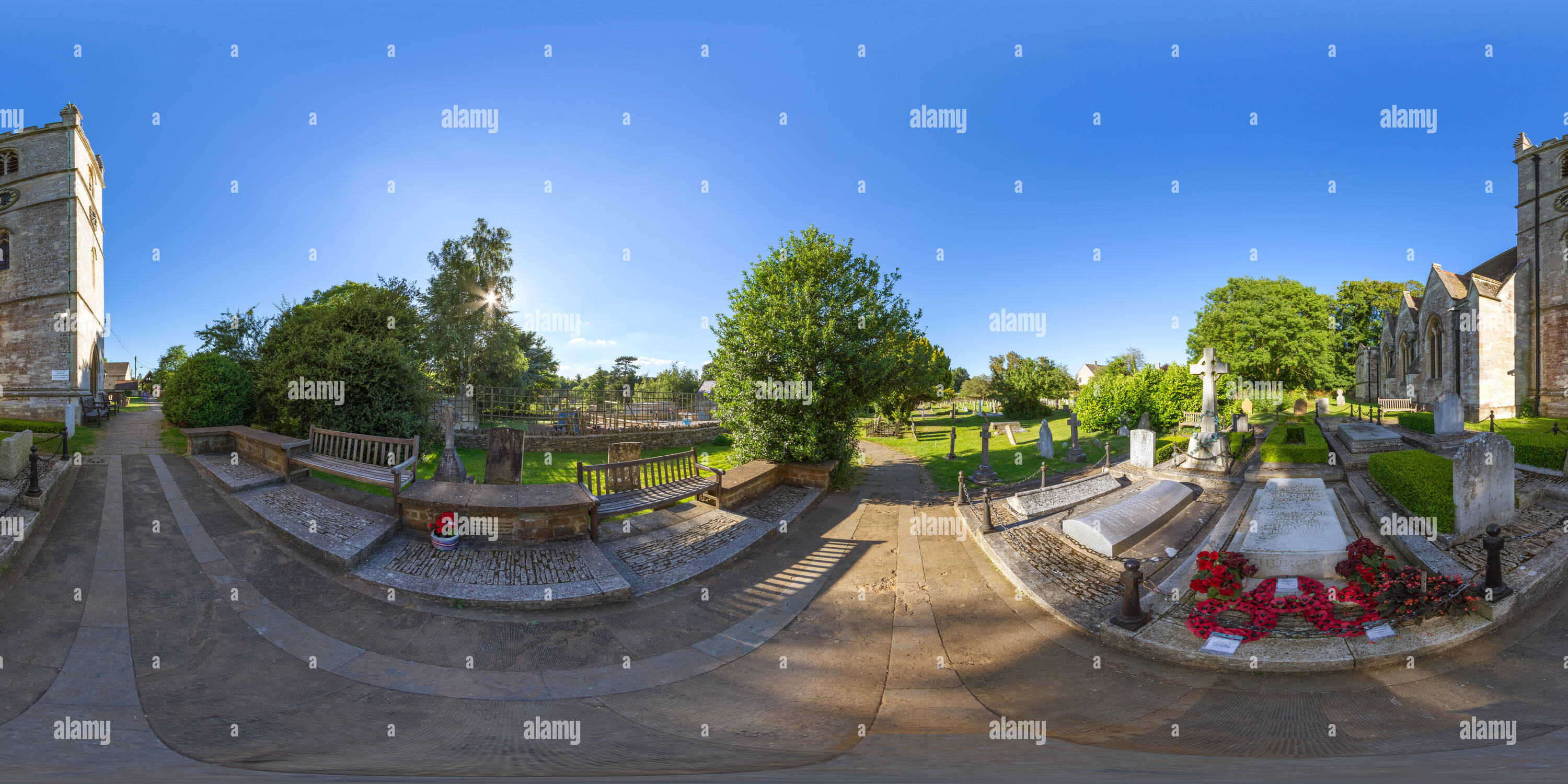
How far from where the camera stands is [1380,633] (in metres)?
5.53

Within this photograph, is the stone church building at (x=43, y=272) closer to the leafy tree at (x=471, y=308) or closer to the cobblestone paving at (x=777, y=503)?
the leafy tree at (x=471, y=308)

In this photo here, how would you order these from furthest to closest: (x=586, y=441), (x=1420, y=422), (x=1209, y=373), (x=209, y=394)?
(x=586, y=441)
(x=1420, y=422)
(x=1209, y=373)
(x=209, y=394)

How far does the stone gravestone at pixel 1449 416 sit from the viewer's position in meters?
15.9

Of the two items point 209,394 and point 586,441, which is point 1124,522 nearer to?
point 586,441

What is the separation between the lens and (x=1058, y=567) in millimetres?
7875

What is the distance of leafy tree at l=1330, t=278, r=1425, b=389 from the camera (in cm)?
4256

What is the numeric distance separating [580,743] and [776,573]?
4.08 meters

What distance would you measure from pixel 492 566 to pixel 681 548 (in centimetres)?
252

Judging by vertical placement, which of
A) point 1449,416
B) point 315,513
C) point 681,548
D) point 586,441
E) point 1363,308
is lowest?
point 681,548

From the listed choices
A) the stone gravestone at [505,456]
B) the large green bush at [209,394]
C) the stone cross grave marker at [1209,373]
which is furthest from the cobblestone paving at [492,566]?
the stone cross grave marker at [1209,373]

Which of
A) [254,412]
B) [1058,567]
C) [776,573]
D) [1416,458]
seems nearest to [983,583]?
[1058,567]

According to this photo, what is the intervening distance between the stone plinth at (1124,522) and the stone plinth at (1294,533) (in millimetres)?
1232

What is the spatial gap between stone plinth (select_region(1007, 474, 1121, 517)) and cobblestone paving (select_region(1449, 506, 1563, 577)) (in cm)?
478

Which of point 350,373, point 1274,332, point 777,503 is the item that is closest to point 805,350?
point 777,503
